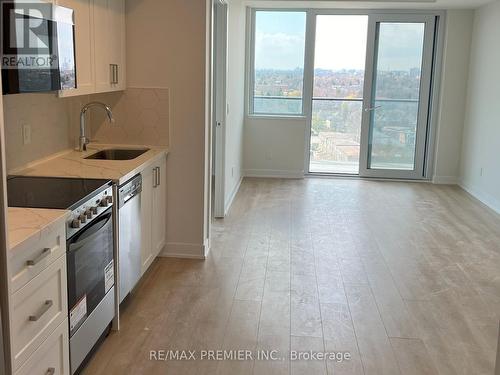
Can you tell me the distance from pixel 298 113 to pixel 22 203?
588cm

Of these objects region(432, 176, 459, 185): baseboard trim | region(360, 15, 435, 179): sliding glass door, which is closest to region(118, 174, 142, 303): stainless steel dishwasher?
region(360, 15, 435, 179): sliding glass door

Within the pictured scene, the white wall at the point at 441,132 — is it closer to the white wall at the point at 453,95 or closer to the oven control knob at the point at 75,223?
the white wall at the point at 453,95

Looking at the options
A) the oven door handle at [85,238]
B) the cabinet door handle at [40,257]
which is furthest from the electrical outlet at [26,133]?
the cabinet door handle at [40,257]

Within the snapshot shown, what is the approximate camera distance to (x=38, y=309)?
2111 millimetres

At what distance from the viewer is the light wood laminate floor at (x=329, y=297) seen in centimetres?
294

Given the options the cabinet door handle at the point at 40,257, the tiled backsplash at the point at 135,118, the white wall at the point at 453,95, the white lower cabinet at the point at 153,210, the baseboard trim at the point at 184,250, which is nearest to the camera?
the cabinet door handle at the point at 40,257

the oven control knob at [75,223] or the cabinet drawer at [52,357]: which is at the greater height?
the oven control knob at [75,223]

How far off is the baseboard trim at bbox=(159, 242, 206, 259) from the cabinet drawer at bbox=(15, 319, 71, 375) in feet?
6.58

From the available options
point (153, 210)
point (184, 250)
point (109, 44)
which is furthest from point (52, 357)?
point (109, 44)

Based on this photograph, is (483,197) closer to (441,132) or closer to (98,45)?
(441,132)

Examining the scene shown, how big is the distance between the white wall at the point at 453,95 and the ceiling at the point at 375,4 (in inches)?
10.8

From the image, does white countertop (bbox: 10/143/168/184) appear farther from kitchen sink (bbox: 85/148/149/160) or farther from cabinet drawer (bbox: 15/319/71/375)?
cabinet drawer (bbox: 15/319/71/375)

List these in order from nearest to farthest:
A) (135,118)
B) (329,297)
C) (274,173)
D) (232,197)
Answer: (329,297), (135,118), (232,197), (274,173)

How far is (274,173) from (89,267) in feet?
18.0
